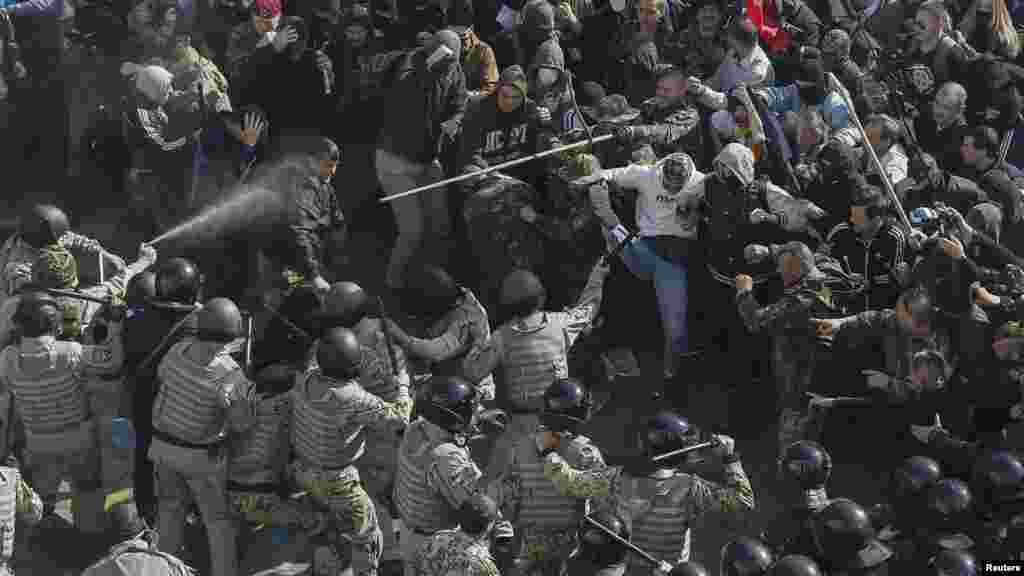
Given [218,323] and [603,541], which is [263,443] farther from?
[603,541]

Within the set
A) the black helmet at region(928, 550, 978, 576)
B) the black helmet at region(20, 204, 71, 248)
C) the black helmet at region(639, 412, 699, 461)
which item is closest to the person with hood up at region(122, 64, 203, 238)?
A: the black helmet at region(20, 204, 71, 248)

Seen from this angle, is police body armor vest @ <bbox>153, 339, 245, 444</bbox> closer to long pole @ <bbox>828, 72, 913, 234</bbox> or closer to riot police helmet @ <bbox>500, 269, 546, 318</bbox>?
riot police helmet @ <bbox>500, 269, 546, 318</bbox>

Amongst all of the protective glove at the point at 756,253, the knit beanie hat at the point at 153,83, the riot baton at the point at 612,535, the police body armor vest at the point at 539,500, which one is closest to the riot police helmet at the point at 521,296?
the police body armor vest at the point at 539,500

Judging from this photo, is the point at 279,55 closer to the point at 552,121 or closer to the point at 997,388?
the point at 552,121

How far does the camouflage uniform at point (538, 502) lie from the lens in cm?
973

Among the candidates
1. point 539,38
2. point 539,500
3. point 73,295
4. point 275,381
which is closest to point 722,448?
point 539,500

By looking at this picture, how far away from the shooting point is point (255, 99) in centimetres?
1434

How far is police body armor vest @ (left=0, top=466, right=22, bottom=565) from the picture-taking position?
9.54 metres

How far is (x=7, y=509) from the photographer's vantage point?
956 cm

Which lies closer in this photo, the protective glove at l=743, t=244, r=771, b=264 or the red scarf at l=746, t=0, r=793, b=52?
the protective glove at l=743, t=244, r=771, b=264

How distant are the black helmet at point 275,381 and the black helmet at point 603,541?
96.3 inches

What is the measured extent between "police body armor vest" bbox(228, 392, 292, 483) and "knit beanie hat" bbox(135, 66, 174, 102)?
13.1 feet

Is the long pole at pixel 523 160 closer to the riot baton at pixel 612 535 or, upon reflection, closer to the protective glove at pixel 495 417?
the protective glove at pixel 495 417

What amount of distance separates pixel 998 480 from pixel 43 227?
6239 mm
